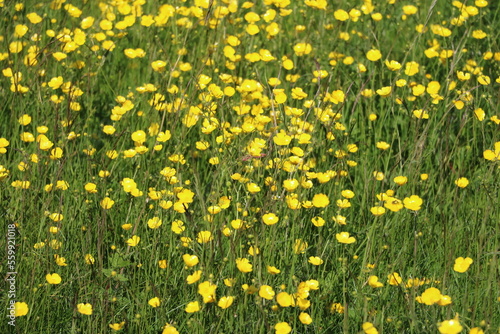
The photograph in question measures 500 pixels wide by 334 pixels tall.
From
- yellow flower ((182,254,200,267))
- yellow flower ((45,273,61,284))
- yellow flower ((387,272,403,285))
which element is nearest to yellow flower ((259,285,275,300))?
yellow flower ((182,254,200,267))

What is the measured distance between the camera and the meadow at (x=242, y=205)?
2.08m

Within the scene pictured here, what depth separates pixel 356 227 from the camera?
261cm

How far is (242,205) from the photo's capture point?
2514 mm

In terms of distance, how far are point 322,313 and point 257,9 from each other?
2424 millimetres

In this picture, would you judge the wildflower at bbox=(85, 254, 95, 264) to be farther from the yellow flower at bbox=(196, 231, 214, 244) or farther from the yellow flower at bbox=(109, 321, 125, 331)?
the yellow flower at bbox=(196, 231, 214, 244)

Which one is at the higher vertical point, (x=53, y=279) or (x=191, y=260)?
(x=191, y=260)

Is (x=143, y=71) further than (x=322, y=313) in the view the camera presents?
Yes

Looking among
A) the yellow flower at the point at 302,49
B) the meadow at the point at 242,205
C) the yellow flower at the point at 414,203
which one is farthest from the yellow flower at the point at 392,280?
the yellow flower at the point at 302,49

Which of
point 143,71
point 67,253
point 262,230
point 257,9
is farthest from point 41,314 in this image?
point 257,9

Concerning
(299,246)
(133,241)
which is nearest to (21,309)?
(133,241)

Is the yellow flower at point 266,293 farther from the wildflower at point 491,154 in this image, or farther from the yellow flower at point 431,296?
the wildflower at point 491,154

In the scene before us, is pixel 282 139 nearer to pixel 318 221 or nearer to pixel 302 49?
pixel 318 221

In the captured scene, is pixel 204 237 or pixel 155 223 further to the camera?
pixel 155 223

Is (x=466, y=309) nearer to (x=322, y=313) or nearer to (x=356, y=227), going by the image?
(x=322, y=313)
